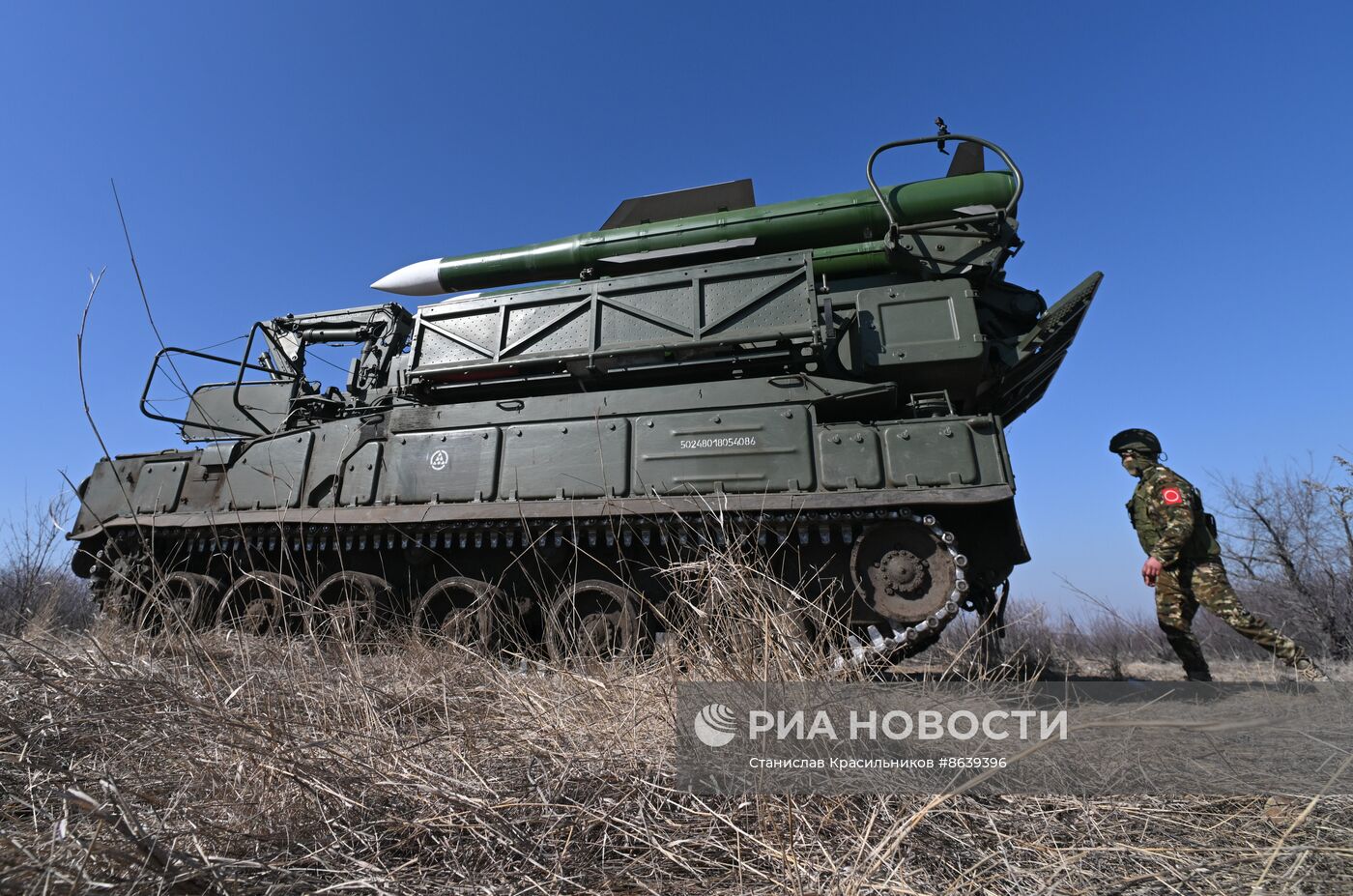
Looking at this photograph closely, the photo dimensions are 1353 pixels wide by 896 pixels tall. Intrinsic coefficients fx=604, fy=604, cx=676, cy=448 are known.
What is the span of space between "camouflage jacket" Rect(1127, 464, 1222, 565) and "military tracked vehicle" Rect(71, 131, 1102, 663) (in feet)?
4.80

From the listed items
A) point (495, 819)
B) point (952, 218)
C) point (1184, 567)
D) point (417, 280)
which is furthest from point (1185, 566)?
point (417, 280)

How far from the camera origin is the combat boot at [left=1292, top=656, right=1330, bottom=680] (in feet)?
14.5

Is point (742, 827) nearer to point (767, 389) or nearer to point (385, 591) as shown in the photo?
point (767, 389)

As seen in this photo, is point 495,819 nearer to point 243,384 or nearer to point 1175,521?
point 1175,521

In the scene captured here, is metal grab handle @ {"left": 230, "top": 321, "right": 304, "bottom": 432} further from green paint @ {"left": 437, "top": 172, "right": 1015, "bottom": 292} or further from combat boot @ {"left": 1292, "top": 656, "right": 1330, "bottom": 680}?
combat boot @ {"left": 1292, "top": 656, "right": 1330, "bottom": 680}

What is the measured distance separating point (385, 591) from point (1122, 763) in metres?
5.82

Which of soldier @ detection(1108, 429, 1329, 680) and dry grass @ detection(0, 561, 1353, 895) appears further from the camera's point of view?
soldier @ detection(1108, 429, 1329, 680)

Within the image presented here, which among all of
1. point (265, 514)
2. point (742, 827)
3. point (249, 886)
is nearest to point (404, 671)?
point (249, 886)

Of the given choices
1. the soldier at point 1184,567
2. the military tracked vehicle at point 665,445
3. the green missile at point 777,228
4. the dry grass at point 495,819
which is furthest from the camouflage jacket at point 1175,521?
the dry grass at point 495,819

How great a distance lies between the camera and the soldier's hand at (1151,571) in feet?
17.0

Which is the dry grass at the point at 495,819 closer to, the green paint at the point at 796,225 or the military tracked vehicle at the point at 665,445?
the military tracked vehicle at the point at 665,445

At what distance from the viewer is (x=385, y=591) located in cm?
587

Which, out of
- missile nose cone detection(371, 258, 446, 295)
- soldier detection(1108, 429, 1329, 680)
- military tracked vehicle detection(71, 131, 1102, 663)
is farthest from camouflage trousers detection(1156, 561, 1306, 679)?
missile nose cone detection(371, 258, 446, 295)

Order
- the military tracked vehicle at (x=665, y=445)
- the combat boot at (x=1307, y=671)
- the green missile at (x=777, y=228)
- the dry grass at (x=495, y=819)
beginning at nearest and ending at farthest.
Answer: the dry grass at (x=495, y=819), the combat boot at (x=1307, y=671), the military tracked vehicle at (x=665, y=445), the green missile at (x=777, y=228)
